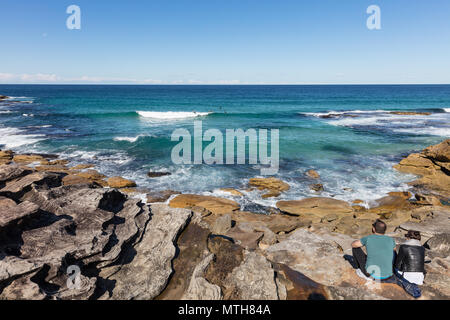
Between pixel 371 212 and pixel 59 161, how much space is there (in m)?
20.3

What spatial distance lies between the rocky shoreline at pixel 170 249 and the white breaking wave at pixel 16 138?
59.2 ft

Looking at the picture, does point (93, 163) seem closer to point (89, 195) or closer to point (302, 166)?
point (89, 195)

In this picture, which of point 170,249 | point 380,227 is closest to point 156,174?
point 170,249

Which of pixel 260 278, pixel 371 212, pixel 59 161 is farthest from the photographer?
pixel 59 161

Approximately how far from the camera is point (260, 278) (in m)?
6.06

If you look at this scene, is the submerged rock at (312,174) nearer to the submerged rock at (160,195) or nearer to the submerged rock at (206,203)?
the submerged rock at (206,203)

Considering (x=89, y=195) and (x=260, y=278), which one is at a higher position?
(x=89, y=195)

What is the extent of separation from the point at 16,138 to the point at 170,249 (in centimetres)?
2790

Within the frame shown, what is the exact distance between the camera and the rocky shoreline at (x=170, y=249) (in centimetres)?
567

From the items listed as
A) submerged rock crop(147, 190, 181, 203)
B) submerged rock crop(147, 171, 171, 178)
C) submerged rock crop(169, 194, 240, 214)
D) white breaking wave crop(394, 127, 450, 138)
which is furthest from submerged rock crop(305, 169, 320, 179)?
white breaking wave crop(394, 127, 450, 138)

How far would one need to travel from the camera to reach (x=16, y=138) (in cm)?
2670

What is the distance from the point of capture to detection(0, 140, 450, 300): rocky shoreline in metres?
5.67
